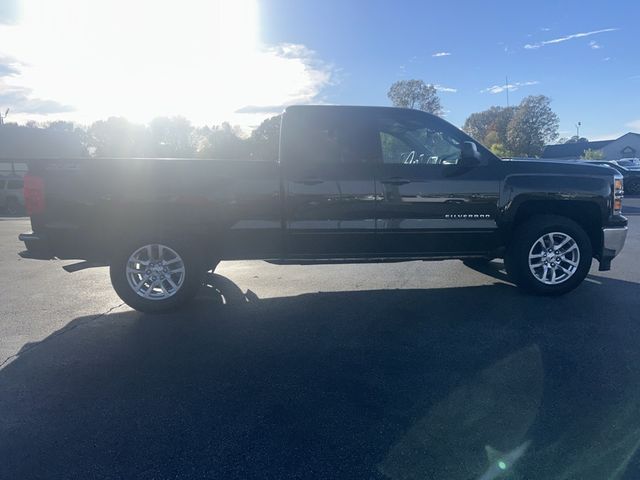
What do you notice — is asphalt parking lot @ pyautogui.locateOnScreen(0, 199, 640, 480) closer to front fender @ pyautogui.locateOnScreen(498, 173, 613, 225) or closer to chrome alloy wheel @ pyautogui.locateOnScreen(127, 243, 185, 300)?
chrome alloy wheel @ pyautogui.locateOnScreen(127, 243, 185, 300)

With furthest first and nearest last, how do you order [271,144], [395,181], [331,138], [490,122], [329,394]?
[490,122] < [271,144] < [331,138] < [395,181] < [329,394]

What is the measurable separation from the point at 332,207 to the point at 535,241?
7.73 ft

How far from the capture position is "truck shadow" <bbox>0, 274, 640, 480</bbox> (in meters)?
2.57

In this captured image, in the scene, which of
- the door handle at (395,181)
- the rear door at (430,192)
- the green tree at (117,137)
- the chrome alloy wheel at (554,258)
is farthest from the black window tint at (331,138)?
the green tree at (117,137)

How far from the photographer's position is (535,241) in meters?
5.39

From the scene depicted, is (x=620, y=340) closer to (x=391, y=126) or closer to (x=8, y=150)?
(x=391, y=126)

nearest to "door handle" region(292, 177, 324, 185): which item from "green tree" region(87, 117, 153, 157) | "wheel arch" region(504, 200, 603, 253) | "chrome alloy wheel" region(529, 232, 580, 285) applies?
"wheel arch" region(504, 200, 603, 253)

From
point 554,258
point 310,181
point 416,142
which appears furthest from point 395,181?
point 554,258

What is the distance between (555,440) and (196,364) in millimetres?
2588

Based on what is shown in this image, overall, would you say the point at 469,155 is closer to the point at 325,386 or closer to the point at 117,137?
the point at 325,386

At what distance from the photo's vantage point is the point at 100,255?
5.08 meters

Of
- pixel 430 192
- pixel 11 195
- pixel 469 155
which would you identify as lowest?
pixel 430 192

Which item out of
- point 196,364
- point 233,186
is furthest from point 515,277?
point 196,364

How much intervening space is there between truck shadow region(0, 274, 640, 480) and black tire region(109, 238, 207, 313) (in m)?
0.14
